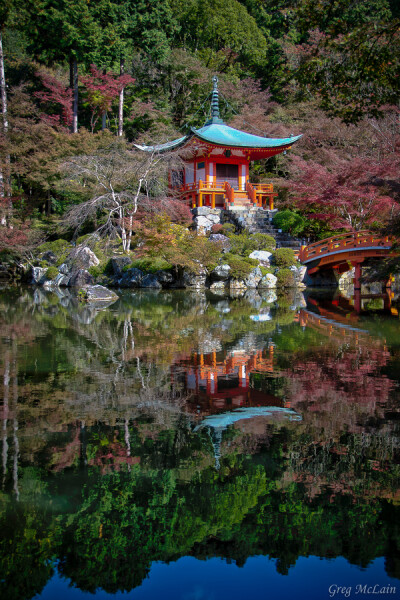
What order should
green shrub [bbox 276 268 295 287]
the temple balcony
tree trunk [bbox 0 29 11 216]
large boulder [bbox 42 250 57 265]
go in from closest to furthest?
1. green shrub [bbox 276 268 295 287]
2. tree trunk [bbox 0 29 11 216]
3. large boulder [bbox 42 250 57 265]
4. the temple balcony

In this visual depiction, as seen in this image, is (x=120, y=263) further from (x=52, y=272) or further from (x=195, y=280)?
(x=195, y=280)

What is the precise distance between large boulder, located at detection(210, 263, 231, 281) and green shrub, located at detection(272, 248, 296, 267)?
6.26ft

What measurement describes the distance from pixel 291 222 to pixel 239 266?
437 centimetres

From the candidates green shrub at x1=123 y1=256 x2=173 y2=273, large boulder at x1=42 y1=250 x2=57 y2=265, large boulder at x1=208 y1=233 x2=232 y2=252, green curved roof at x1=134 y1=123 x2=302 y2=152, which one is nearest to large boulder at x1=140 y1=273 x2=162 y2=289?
green shrub at x1=123 y1=256 x2=173 y2=273

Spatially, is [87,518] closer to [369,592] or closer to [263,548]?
[263,548]

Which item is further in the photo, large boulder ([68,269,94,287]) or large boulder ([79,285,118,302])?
large boulder ([68,269,94,287])

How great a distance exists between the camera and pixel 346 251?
1659 centimetres

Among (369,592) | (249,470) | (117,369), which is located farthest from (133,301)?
(369,592)

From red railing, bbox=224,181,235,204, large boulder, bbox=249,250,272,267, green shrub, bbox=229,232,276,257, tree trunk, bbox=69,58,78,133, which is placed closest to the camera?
large boulder, bbox=249,250,272,267

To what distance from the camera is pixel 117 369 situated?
6.24 metres

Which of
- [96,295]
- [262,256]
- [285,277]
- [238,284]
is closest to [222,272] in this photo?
[238,284]

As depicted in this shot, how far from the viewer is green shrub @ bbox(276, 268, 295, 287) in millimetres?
17922

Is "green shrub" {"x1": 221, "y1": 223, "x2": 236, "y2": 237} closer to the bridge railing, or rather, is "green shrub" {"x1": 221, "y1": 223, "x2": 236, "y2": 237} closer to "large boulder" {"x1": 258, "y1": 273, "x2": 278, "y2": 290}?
"large boulder" {"x1": 258, "y1": 273, "x2": 278, "y2": 290}

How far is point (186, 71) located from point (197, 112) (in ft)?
9.62
